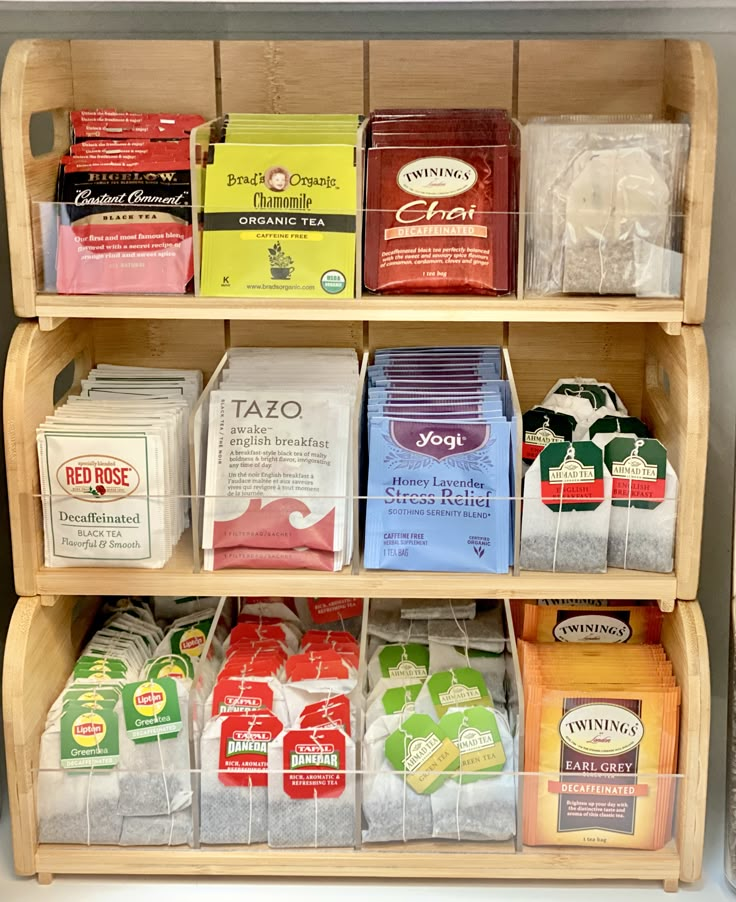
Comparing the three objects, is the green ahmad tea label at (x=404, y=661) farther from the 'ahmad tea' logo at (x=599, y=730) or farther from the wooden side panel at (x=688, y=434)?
the wooden side panel at (x=688, y=434)

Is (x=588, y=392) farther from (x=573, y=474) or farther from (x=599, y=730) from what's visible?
(x=599, y=730)

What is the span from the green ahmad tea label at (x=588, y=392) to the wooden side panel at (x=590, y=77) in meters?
0.50

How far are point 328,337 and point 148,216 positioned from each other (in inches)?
19.3

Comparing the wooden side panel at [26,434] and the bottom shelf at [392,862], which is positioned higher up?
the wooden side panel at [26,434]

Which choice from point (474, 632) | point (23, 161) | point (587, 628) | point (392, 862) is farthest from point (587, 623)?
point (23, 161)

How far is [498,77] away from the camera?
81.4 inches

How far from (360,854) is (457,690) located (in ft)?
1.04

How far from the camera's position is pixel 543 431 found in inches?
77.2

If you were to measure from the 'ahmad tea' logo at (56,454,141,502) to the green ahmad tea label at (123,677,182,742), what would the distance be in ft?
1.08

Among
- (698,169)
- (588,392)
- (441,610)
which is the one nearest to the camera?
(698,169)

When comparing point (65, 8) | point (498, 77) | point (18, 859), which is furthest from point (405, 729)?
point (65, 8)

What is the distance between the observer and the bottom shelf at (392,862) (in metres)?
1.91

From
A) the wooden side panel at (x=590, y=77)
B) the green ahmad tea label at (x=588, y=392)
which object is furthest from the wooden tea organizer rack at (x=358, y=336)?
the green ahmad tea label at (x=588, y=392)

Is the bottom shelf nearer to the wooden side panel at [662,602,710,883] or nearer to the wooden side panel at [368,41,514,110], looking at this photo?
the wooden side panel at [662,602,710,883]
